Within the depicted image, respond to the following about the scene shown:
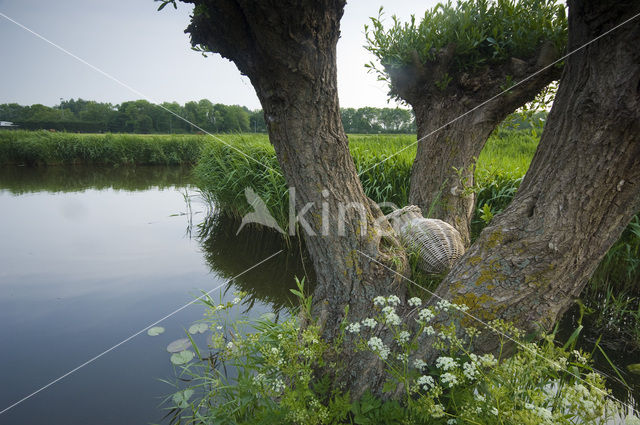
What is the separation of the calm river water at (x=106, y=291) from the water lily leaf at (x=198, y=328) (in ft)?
0.46

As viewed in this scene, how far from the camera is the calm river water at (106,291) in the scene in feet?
6.51

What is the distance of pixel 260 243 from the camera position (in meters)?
4.79

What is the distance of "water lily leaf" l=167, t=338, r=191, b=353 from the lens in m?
Result: 2.39

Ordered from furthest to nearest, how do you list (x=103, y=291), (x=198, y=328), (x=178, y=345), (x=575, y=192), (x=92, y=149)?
(x=92, y=149), (x=103, y=291), (x=198, y=328), (x=178, y=345), (x=575, y=192)

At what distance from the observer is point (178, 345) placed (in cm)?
243

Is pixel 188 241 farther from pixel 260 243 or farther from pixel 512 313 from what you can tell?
pixel 512 313

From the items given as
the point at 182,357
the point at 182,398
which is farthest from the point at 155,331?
the point at 182,398

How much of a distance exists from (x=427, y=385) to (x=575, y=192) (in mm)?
1201

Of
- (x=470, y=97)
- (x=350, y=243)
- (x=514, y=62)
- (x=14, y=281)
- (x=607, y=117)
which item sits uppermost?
(x=514, y=62)

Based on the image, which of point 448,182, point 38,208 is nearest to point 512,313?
point 448,182

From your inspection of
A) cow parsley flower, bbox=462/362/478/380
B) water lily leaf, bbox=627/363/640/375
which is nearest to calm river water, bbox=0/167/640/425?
water lily leaf, bbox=627/363/640/375

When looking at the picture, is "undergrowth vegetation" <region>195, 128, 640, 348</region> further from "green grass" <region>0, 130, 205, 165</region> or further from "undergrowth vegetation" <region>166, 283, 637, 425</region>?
"green grass" <region>0, 130, 205, 165</region>

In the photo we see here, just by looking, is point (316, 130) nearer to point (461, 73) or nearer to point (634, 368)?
point (461, 73)

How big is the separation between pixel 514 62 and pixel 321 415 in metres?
3.31
